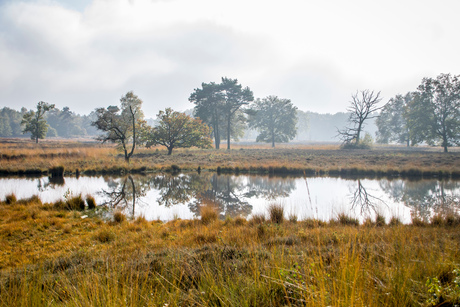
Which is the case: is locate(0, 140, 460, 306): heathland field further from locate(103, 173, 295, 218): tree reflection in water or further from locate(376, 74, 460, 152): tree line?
locate(376, 74, 460, 152): tree line

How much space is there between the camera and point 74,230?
21.1ft

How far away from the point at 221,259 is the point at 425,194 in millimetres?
11509

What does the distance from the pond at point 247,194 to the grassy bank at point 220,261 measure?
157 centimetres

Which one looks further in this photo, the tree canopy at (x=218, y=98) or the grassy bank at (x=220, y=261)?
the tree canopy at (x=218, y=98)

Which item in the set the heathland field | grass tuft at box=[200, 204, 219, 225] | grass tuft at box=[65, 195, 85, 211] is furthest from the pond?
the heathland field

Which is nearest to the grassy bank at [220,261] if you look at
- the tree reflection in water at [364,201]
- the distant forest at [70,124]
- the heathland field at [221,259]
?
the heathland field at [221,259]

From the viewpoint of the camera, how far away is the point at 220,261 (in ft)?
10.3

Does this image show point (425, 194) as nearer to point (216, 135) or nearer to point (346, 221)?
point (346, 221)

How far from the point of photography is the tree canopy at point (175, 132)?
31938 millimetres

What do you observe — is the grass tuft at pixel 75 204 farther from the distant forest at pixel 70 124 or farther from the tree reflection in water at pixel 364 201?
the distant forest at pixel 70 124

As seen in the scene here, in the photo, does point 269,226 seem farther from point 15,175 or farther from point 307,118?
point 307,118

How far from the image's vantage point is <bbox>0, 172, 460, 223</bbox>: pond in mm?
8742

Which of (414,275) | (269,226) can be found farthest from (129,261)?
(414,275)

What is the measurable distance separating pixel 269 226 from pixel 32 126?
54.7 m
